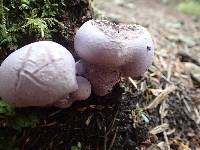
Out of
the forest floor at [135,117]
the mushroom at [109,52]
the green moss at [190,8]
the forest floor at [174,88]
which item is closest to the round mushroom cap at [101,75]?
the mushroom at [109,52]

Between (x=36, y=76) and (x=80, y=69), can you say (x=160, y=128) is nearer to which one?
(x=80, y=69)

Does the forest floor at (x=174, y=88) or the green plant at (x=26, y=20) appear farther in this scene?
the forest floor at (x=174, y=88)

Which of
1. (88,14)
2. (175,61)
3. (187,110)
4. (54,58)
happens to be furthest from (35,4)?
(175,61)

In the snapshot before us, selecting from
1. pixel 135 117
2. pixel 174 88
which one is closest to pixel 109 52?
pixel 135 117

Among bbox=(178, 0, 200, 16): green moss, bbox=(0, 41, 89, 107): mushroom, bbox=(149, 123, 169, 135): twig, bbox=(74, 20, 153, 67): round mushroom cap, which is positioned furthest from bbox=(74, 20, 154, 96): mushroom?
bbox=(178, 0, 200, 16): green moss

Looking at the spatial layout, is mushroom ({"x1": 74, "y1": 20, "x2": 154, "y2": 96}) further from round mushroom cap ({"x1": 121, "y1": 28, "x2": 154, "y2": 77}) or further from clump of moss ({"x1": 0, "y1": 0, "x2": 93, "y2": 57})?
clump of moss ({"x1": 0, "y1": 0, "x2": 93, "y2": 57})

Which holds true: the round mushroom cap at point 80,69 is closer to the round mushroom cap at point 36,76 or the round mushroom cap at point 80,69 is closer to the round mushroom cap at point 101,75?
the round mushroom cap at point 101,75

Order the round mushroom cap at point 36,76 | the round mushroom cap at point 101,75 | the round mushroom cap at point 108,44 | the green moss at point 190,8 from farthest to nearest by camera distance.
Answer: the green moss at point 190,8
the round mushroom cap at point 101,75
the round mushroom cap at point 108,44
the round mushroom cap at point 36,76
